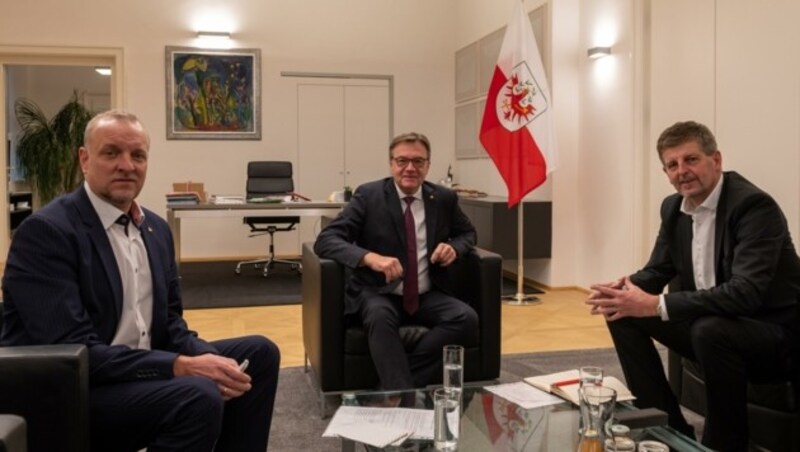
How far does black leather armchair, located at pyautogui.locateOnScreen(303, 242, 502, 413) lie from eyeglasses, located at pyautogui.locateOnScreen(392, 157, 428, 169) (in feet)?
1.49

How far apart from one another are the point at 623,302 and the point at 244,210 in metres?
4.27

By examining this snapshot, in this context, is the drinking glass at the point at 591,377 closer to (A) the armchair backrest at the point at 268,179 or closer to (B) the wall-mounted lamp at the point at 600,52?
(B) the wall-mounted lamp at the point at 600,52

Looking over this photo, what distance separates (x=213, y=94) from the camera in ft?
26.3

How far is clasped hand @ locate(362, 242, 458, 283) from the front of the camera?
291 centimetres

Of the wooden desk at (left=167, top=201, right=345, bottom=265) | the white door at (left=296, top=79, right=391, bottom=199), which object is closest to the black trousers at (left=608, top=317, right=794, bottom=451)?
the wooden desk at (left=167, top=201, right=345, bottom=265)

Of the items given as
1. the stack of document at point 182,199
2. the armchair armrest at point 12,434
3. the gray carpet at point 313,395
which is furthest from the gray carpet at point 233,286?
the armchair armrest at point 12,434

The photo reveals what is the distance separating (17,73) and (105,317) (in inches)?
385

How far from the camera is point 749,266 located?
7.77 ft

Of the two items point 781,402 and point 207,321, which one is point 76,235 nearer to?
point 781,402

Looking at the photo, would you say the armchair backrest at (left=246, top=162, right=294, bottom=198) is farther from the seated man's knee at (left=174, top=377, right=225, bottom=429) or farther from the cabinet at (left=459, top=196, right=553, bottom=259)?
the seated man's knee at (left=174, top=377, right=225, bottom=429)

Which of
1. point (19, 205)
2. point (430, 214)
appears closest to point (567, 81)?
point (430, 214)

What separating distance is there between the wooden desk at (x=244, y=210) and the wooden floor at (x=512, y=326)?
104cm

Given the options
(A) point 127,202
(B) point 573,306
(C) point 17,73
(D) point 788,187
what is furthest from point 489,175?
(C) point 17,73

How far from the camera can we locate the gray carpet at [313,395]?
106 inches
